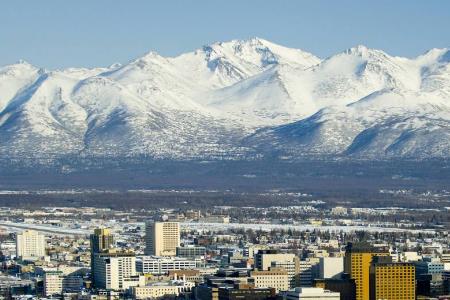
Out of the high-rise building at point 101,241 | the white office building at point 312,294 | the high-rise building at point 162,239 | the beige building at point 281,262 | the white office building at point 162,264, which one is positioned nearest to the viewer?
the white office building at point 312,294

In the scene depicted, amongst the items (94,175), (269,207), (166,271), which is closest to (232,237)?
(166,271)

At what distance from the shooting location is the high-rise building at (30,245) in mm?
101125

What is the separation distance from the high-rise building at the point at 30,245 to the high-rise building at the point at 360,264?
90.7 feet

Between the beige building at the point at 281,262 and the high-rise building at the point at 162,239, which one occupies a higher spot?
the high-rise building at the point at 162,239

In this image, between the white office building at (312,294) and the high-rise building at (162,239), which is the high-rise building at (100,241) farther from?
the white office building at (312,294)

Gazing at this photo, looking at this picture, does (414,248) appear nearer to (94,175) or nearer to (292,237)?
(292,237)

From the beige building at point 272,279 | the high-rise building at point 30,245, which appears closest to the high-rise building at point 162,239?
the high-rise building at point 30,245

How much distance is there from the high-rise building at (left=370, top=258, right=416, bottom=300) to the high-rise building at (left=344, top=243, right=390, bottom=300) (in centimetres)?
39

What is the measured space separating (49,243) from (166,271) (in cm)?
2016

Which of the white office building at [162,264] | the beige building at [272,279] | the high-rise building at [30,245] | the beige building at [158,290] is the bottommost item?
the beige building at [158,290]

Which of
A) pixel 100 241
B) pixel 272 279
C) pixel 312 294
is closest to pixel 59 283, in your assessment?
pixel 272 279

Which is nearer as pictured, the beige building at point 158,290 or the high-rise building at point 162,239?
the beige building at point 158,290

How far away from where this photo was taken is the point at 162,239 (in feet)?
335

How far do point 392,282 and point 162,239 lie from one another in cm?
3196
